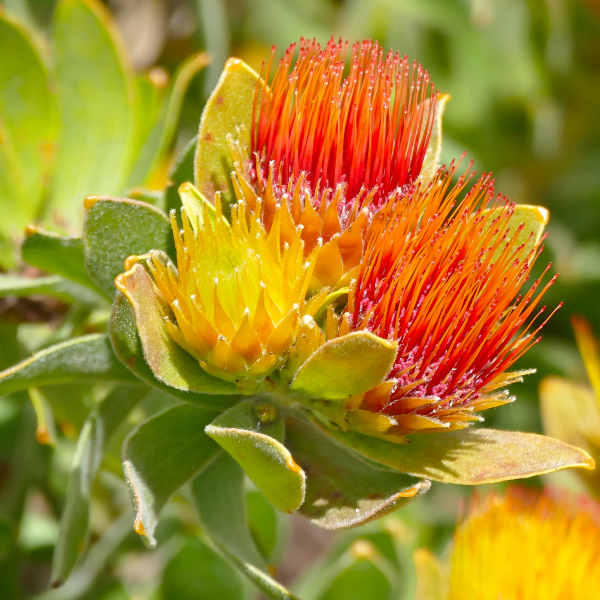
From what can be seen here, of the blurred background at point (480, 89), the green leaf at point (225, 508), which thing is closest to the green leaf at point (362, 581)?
the blurred background at point (480, 89)

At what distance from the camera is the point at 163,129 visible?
1156 mm

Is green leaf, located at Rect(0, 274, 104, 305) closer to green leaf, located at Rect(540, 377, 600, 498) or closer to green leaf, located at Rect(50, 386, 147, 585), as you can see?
green leaf, located at Rect(50, 386, 147, 585)

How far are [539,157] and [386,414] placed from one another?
64.8 inches

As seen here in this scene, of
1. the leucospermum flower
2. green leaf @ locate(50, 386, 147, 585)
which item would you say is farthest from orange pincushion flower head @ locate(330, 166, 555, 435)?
green leaf @ locate(50, 386, 147, 585)

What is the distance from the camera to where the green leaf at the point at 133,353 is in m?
0.72

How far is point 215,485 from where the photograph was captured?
881 mm

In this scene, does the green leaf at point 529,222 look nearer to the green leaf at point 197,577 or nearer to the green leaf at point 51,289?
the green leaf at point 51,289

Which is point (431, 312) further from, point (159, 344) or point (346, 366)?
point (159, 344)

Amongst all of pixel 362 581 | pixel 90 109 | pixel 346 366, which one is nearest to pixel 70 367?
pixel 346 366

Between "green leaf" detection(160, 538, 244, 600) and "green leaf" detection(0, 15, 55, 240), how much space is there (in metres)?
0.62

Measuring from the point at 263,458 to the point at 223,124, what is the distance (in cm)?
41

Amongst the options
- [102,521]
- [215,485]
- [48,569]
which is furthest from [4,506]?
[215,485]

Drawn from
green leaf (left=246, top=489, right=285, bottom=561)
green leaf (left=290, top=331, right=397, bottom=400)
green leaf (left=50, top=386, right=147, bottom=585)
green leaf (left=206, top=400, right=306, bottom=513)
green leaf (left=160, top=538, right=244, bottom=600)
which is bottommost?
green leaf (left=160, top=538, right=244, bottom=600)

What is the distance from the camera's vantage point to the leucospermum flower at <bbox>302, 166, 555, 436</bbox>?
721 millimetres
